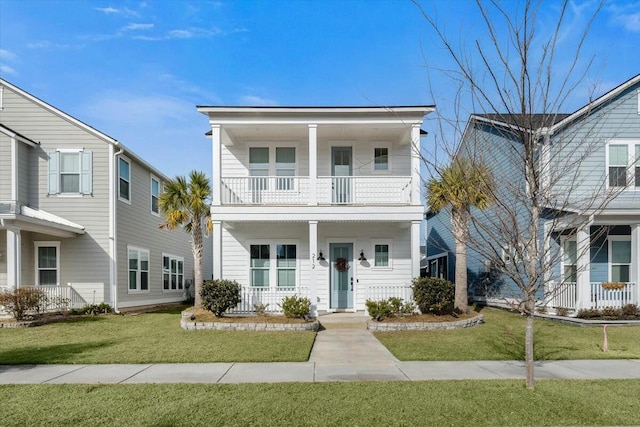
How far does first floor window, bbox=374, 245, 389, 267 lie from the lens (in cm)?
1485

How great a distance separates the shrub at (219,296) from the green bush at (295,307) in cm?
149

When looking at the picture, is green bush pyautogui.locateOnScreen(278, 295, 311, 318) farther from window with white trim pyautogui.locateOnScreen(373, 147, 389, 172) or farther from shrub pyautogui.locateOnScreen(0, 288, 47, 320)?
shrub pyautogui.locateOnScreen(0, 288, 47, 320)

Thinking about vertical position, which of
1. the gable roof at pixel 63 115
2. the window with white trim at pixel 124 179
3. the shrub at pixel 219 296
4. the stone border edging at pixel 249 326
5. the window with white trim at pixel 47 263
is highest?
the gable roof at pixel 63 115

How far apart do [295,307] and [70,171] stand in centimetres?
1024

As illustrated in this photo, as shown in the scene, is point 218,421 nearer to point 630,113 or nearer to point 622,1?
point 622,1

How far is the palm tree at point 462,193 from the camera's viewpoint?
5793 mm

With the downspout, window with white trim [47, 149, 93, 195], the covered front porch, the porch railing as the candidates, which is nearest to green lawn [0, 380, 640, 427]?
the porch railing

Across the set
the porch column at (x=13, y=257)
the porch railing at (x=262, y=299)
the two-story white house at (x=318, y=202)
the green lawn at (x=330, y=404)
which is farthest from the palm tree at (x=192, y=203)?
the green lawn at (x=330, y=404)

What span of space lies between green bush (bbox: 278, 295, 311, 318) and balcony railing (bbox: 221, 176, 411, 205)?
330 cm

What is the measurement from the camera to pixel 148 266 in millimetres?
18750

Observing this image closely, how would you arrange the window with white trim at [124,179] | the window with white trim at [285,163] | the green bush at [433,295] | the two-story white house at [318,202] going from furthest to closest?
the window with white trim at [124,179] < the window with white trim at [285,163] < the two-story white house at [318,202] < the green bush at [433,295]

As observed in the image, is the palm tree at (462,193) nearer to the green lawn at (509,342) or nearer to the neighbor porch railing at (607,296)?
the green lawn at (509,342)

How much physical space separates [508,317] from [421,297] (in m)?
4.02

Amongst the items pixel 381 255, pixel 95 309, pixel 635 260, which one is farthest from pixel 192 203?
pixel 635 260
